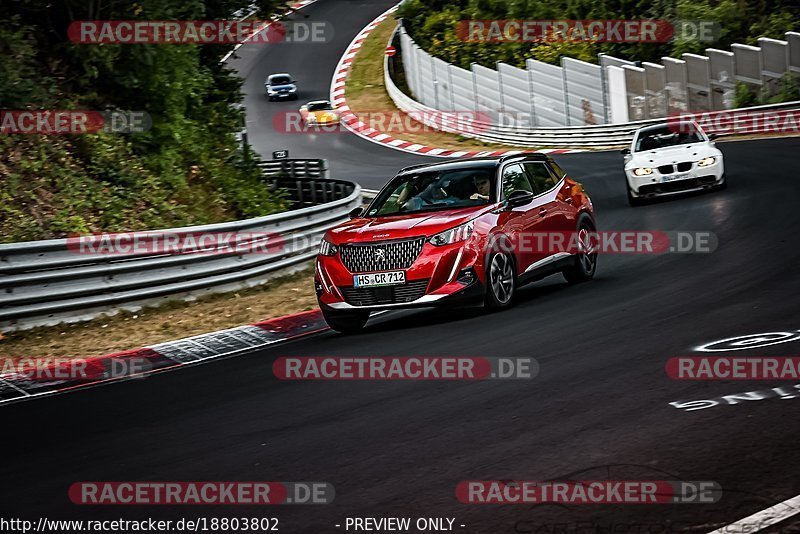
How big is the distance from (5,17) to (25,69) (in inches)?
48.5

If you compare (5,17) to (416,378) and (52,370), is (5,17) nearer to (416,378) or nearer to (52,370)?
(52,370)

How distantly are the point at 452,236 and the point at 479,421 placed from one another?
170 inches

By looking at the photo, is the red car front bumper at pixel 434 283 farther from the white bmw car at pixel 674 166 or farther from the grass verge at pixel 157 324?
the white bmw car at pixel 674 166

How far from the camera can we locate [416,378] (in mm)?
9008

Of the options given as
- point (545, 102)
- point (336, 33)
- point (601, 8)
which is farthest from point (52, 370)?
point (336, 33)

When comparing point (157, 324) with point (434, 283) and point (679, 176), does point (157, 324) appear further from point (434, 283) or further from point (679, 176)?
point (679, 176)

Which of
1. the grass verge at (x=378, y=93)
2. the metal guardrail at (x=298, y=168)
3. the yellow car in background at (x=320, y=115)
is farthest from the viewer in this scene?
the yellow car in background at (x=320, y=115)

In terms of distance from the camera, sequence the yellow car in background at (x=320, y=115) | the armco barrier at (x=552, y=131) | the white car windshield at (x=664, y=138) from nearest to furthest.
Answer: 1. the white car windshield at (x=664, y=138)
2. the armco barrier at (x=552, y=131)
3. the yellow car in background at (x=320, y=115)

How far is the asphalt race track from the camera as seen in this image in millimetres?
5730

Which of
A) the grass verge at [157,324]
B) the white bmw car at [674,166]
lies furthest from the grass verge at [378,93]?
the grass verge at [157,324]

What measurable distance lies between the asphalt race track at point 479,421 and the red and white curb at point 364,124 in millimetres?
13938

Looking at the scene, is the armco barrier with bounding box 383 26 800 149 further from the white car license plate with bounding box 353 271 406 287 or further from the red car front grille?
the white car license plate with bounding box 353 271 406 287

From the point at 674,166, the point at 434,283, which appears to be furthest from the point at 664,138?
the point at 434,283

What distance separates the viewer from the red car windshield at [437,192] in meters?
12.2
